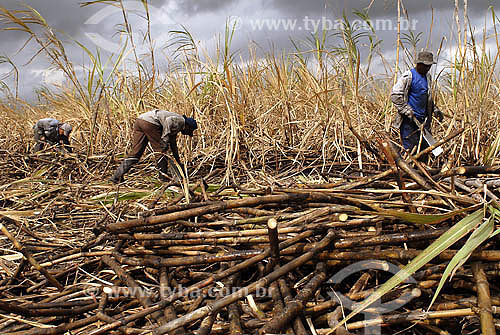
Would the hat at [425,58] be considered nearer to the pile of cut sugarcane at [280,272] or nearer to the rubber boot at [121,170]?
the pile of cut sugarcane at [280,272]

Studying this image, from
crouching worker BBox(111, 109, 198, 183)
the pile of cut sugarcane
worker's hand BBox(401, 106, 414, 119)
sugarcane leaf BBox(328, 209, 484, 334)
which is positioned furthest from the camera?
crouching worker BBox(111, 109, 198, 183)

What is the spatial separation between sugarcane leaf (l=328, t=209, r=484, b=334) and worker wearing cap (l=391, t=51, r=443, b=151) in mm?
2403

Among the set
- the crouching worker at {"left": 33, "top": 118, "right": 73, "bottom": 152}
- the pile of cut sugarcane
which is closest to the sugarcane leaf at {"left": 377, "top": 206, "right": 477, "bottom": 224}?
the pile of cut sugarcane

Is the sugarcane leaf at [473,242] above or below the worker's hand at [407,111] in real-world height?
below

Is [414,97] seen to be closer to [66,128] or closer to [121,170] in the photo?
[121,170]

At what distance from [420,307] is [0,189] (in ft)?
10.8

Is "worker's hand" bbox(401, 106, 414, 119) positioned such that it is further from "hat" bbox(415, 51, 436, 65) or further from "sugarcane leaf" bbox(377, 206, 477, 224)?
"sugarcane leaf" bbox(377, 206, 477, 224)

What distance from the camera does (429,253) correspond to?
903 millimetres

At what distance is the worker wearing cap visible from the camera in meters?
3.26

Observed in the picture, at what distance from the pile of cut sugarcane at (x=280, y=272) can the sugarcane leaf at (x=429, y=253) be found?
4 centimetres

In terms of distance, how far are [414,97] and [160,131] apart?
264 centimetres

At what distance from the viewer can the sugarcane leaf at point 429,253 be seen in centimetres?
85

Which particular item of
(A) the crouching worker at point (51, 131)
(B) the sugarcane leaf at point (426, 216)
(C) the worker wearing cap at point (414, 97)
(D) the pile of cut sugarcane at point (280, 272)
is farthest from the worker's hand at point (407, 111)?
(A) the crouching worker at point (51, 131)

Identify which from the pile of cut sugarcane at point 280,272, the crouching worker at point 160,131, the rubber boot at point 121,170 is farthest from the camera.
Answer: the crouching worker at point 160,131
